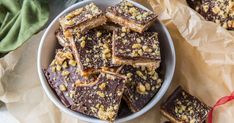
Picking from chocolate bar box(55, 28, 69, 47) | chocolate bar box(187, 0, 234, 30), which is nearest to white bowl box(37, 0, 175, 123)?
chocolate bar box(55, 28, 69, 47)

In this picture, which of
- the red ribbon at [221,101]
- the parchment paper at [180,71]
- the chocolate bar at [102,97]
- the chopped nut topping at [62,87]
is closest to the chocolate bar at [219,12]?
the parchment paper at [180,71]

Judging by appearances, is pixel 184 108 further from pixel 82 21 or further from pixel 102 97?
pixel 82 21

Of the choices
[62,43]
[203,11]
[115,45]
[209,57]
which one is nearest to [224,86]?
[209,57]

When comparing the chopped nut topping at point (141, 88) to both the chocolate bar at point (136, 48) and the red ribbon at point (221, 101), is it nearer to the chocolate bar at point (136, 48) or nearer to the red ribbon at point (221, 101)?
the chocolate bar at point (136, 48)

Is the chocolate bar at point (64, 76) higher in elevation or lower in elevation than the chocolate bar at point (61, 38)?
lower

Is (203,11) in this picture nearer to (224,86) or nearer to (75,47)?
(224,86)

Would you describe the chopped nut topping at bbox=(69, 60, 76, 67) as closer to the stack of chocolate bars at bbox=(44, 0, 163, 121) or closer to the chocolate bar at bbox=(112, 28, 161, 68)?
the stack of chocolate bars at bbox=(44, 0, 163, 121)

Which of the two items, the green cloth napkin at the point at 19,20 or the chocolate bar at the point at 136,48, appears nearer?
the chocolate bar at the point at 136,48
